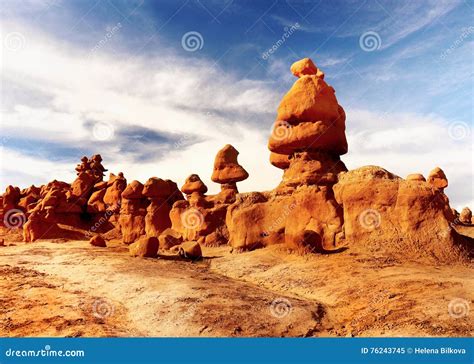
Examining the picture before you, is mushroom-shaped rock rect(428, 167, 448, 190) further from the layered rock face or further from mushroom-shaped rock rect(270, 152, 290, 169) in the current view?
the layered rock face

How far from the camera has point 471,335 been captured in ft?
21.4

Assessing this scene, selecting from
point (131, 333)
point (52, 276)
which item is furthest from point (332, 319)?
point (52, 276)

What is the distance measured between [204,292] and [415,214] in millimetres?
7374

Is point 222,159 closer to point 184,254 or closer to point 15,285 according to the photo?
point 184,254

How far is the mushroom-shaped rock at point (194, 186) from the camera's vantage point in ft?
79.3

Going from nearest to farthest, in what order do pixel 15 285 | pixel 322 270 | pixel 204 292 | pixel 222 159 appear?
pixel 204 292
pixel 15 285
pixel 322 270
pixel 222 159
